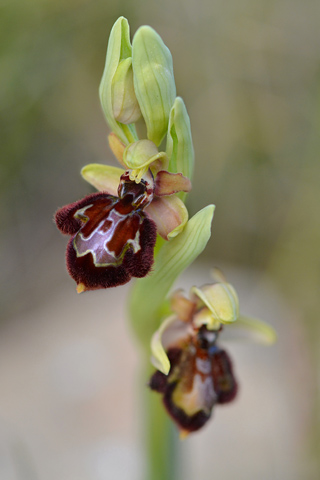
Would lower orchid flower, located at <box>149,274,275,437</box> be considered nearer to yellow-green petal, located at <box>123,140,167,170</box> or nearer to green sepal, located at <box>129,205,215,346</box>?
green sepal, located at <box>129,205,215,346</box>

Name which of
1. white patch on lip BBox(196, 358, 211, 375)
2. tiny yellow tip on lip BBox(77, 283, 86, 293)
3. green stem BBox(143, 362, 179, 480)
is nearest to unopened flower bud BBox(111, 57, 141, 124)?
tiny yellow tip on lip BBox(77, 283, 86, 293)

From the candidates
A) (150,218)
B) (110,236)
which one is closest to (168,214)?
(150,218)

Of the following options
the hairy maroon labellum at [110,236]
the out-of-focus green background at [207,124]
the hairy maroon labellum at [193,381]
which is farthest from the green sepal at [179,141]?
the out-of-focus green background at [207,124]

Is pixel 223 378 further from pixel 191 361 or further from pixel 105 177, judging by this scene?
pixel 105 177

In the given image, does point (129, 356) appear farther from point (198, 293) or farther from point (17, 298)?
point (198, 293)

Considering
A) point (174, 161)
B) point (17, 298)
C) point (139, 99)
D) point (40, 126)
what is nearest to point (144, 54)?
point (139, 99)
